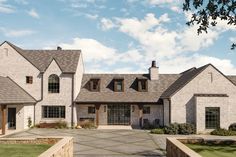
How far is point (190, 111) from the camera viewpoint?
35094mm

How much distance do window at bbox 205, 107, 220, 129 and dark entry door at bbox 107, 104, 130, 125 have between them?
10481 millimetres

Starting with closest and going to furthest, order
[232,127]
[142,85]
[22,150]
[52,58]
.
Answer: [22,150] < [232,127] < [52,58] < [142,85]

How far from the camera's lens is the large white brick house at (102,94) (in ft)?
115

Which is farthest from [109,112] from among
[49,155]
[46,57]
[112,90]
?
[49,155]

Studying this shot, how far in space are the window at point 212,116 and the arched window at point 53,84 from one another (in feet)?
56.6

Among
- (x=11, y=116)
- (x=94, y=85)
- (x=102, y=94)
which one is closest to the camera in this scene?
(x=11, y=116)

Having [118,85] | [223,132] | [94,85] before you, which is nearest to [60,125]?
[94,85]

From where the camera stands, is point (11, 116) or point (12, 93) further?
point (11, 116)

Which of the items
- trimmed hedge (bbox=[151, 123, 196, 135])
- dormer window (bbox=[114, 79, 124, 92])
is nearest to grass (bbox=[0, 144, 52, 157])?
trimmed hedge (bbox=[151, 123, 196, 135])

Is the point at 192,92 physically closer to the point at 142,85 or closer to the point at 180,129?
the point at 180,129

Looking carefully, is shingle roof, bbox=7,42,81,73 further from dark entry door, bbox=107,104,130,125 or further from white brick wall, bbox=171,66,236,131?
white brick wall, bbox=171,66,236,131

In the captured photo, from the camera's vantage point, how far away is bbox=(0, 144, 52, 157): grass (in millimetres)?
16906

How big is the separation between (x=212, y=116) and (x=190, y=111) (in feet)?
7.36

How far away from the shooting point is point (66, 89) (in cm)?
3984
